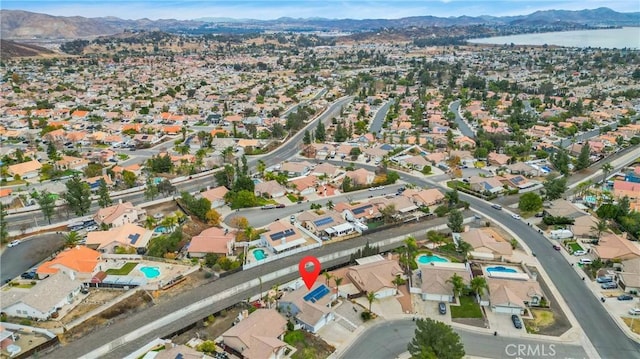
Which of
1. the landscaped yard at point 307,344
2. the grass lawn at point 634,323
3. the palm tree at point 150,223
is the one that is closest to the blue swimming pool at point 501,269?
the grass lawn at point 634,323

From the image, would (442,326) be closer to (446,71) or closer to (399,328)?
(399,328)

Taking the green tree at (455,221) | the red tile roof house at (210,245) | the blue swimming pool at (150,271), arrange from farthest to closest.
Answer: the green tree at (455,221), the red tile roof house at (210,245), the blue swimming pool at (150,271)

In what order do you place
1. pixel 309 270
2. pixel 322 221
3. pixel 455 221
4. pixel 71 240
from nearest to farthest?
pixel 309 270 → pixel 71 240 → pixel 455 221 → pixel 322 221

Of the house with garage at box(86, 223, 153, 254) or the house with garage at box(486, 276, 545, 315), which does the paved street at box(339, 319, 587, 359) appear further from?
the house with garage at box(86, 223, 153, 254)

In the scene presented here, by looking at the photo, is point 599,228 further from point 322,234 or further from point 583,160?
point 322,234

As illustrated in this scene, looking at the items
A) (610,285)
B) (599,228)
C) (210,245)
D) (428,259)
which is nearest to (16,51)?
(210,245)

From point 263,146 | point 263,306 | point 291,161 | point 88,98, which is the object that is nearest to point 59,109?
point 88,98

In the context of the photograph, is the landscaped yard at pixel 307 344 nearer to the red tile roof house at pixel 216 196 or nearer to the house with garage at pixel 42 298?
the house with garage at pixel 42 298
